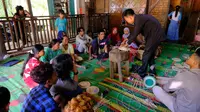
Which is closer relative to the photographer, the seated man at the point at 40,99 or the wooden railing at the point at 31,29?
the seated man at the point at 40,99

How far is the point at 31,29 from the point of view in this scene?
474 cm

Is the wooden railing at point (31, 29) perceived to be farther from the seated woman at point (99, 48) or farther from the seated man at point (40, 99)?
the seated man at point (40, 99)

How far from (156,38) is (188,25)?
461cm

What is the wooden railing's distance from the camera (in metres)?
4.10

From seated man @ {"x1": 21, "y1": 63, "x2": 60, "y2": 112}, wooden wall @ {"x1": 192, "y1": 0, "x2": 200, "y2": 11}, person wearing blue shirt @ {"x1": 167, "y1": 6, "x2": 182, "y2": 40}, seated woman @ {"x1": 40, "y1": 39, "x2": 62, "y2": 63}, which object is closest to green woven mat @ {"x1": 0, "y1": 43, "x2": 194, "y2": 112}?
seated woman @ {"x1": 40, "y1": 39, "x2": 62, "y2": 63}

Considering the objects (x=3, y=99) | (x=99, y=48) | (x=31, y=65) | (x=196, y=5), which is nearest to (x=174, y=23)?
(x=196, y=5)

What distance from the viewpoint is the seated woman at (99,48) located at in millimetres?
4113

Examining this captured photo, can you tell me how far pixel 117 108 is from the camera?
2006 millimetres

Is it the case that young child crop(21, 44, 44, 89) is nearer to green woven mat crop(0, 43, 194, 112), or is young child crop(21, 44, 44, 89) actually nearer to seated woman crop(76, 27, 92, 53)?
green woven mat crop(0, 43, 194, 112)

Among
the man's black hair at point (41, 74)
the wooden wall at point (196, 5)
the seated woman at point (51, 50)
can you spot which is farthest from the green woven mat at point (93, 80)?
the wooden wall at point (196, 5)

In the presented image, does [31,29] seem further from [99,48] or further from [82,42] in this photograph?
[99,48]

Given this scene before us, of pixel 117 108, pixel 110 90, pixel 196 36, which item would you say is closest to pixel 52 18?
pixel 110 90

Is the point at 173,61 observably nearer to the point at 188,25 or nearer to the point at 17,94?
the point at 188,25

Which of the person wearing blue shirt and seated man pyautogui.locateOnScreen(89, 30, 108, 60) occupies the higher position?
the person wearing blue shirt
